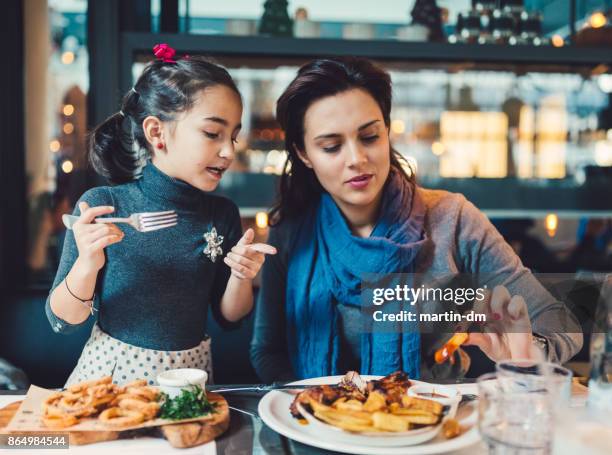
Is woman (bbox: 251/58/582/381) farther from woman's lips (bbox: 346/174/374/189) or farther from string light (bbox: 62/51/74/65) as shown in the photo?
string light (bbox: 62/51/74/65)

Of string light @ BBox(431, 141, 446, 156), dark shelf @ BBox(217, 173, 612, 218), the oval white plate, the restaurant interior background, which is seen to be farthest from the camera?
string light @ BBox(431, 141, 446, 156)

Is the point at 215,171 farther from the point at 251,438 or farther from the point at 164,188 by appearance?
the point at 251,438

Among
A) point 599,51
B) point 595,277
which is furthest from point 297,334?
point 599,51

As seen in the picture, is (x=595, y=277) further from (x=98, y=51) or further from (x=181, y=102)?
(x=98, y=51)

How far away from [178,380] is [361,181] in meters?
0.65

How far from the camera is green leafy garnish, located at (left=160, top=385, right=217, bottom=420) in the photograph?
102 centimetres

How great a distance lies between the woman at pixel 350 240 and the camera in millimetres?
1517

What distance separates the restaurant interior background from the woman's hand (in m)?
0.59

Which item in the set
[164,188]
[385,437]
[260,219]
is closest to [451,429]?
[385,437]

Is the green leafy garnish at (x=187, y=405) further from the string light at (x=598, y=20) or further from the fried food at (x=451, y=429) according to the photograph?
the string light at (x=598, y=20)

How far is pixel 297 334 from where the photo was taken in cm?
168

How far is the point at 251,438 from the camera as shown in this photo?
40.9 inches

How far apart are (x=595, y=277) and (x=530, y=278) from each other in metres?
0.20

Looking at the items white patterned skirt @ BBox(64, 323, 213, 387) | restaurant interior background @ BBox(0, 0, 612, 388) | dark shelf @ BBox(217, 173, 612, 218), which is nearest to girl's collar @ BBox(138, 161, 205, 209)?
white patterned skirt @ BBox(64, 323, 213, 387)
